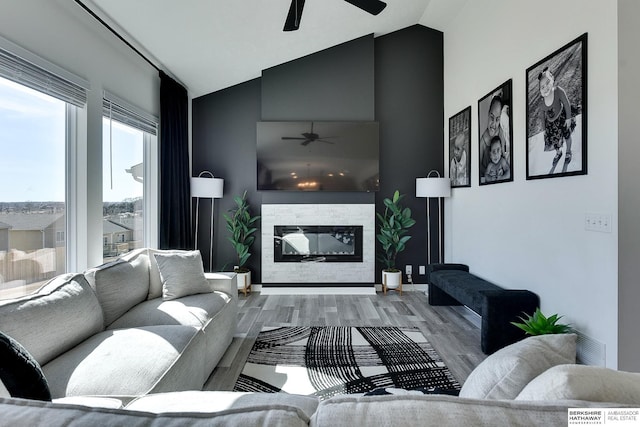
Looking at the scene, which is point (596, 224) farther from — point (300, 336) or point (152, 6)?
point (152, 6)

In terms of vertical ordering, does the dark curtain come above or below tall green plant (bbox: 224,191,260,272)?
above

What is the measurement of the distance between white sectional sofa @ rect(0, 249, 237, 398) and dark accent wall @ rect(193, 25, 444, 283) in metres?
2.27

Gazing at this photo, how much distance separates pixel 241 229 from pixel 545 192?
3610mm

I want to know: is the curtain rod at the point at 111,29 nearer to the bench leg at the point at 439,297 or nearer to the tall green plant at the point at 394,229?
the tall green plant at the point at 394,229

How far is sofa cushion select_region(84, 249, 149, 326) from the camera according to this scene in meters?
2.30

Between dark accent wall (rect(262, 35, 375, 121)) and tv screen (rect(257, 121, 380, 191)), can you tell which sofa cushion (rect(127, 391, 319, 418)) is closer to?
tv screen (rect(257, 121, 380, 191))

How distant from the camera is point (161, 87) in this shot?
4.12 m

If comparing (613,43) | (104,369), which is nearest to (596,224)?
(613,43)

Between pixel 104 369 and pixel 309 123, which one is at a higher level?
pixel 309 123

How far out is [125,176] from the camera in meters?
3.69

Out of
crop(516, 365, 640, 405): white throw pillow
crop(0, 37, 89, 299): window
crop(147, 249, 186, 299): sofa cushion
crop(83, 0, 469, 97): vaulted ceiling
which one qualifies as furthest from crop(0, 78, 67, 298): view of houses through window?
crop(516, 365, 640, 405): white throw pillow

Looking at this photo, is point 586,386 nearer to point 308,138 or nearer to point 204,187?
point 308,138

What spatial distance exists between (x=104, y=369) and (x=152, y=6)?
2.76 m

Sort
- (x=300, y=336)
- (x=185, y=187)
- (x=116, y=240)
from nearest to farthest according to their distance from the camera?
(x=300, y=336) → (x=116, y=240) → (x=185, y=187)
